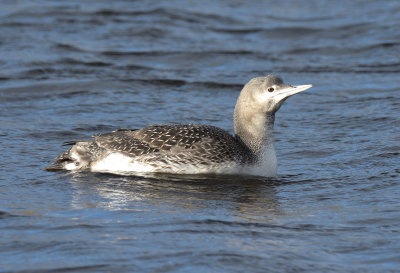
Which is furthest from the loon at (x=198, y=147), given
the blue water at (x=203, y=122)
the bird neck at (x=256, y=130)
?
the blue water at (x=203, y=122)

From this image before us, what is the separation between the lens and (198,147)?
9078 millimetres

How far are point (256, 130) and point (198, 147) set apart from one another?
81 centimetres

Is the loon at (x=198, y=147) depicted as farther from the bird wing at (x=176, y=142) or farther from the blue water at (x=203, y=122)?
the blue water at (x=203, y=122)

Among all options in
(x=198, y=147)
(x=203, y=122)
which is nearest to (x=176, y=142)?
(x=198, y=147)

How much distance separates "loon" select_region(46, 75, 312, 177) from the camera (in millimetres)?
9078

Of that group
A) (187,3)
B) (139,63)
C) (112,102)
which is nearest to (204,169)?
(112,102)

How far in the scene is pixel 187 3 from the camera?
2033cm

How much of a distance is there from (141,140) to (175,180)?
0.60 m

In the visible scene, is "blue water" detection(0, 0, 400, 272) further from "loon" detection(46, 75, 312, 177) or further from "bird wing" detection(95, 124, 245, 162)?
"bird wing" detection(95, 124, 245, 162)

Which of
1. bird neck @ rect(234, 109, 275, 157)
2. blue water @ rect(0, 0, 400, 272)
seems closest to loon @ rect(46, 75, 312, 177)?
bird neck @ rect(234, 109, 275, 157)

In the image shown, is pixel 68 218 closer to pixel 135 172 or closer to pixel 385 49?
pixel 135 172

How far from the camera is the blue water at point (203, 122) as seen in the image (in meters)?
6.88

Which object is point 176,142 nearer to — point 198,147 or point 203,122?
point 198,147

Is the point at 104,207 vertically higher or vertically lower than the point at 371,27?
lower
